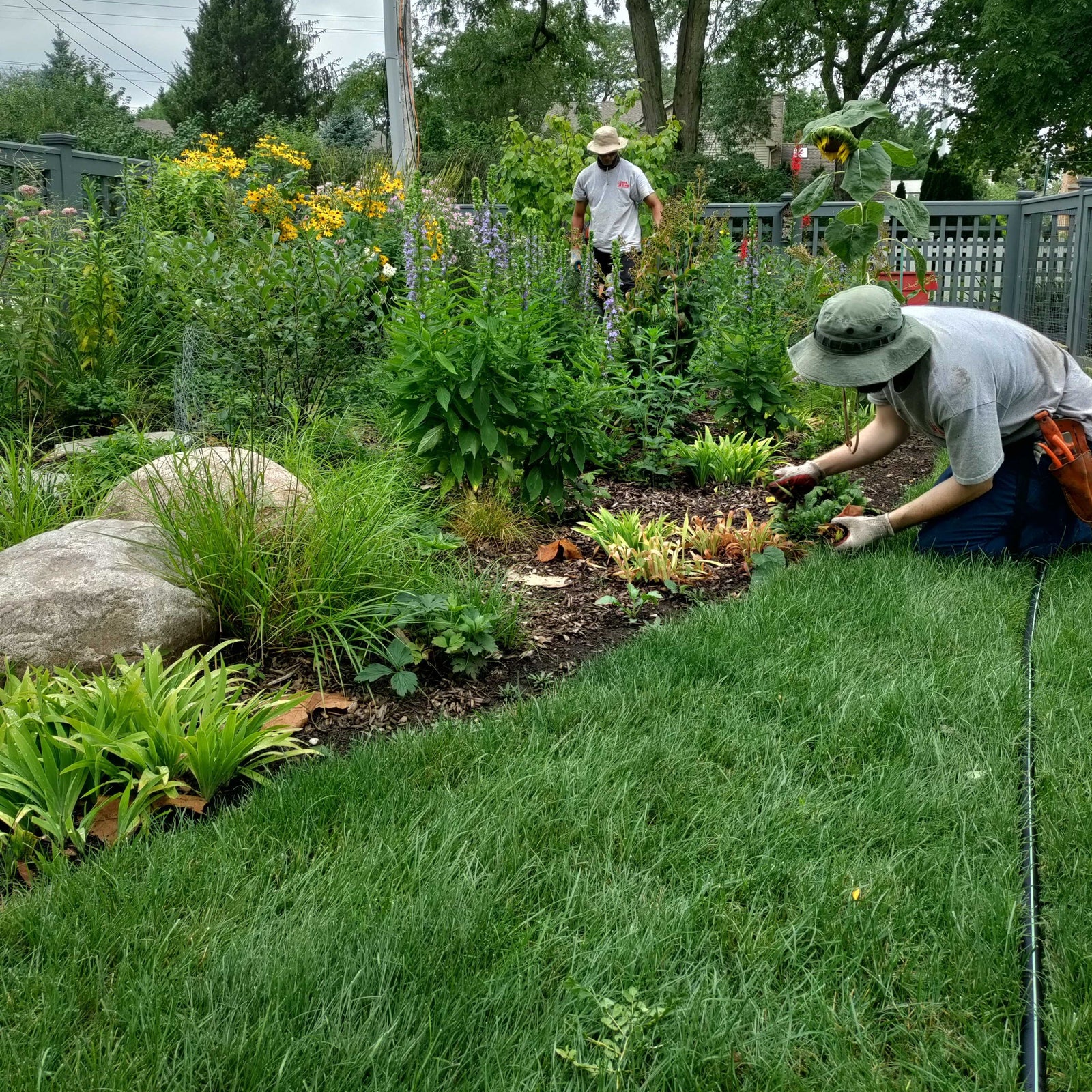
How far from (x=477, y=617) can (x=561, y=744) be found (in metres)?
0.62

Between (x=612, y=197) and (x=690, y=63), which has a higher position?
(x=690, y=63)

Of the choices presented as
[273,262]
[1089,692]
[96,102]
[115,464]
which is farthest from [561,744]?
[96,102]

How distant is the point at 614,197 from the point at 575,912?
6888mm

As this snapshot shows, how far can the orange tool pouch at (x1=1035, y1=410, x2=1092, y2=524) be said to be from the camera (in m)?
3.65

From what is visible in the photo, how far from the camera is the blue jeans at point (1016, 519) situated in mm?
3854

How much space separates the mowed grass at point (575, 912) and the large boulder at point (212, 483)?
3.59ft

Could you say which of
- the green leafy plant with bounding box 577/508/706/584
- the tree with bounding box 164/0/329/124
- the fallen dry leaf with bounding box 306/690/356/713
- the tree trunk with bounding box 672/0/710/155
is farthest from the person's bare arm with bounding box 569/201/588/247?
the tree with bounding box 164/0/329/124

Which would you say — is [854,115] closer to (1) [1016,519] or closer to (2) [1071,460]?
(2) [1071,460]

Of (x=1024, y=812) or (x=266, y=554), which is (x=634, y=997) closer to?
(x=1024, y=812)

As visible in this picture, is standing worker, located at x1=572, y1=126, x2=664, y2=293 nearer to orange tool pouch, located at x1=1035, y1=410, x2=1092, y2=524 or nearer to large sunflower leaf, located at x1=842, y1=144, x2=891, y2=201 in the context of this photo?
large sunflower leaf, located at x1=842, y1=144, x2=891, y2=201

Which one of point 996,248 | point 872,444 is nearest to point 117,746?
point 872,444

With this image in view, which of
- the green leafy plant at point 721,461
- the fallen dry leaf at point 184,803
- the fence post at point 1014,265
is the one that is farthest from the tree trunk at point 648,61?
the fallen dry leaf at point 184,803

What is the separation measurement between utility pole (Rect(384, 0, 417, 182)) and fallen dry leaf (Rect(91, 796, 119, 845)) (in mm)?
11160

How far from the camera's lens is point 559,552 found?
4.11m
